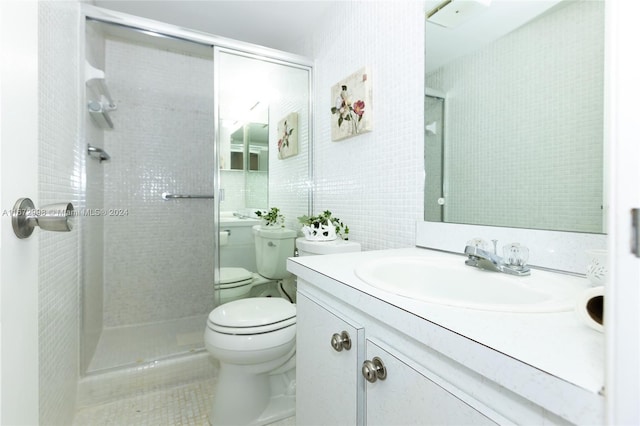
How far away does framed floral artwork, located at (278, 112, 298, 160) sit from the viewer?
6.59 feet

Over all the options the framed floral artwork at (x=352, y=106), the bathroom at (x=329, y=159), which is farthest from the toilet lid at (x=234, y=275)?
the framed floral artwork at (x=352, y=106)

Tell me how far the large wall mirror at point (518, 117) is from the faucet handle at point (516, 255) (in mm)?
123

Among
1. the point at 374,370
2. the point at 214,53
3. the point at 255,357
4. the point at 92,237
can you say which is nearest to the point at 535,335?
the point at 374,370

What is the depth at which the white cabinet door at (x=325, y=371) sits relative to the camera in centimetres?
64

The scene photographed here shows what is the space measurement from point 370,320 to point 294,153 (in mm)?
1576

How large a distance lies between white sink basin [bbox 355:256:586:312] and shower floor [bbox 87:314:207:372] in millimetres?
1459

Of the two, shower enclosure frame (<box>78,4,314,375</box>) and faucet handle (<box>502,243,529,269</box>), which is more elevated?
shower enclosure frame (<box>78,4,314,375</box>)

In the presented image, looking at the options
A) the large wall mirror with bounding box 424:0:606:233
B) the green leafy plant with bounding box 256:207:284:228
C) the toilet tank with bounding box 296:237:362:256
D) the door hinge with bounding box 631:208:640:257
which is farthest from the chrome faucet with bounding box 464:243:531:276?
the green leafy plant with bounding box 256:207:284:228

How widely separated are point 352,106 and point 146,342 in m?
2.01

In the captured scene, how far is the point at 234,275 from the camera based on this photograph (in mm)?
1817

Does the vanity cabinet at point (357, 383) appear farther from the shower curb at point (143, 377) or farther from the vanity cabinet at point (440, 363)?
the shower curb at point (143, 377)

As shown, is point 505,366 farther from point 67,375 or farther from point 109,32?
point 109,32

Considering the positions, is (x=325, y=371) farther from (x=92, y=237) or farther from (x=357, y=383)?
(x=92, y=237)

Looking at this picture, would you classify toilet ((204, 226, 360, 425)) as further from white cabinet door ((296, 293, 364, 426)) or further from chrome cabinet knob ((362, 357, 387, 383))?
chrome cabinet knob ((362, 357, 387, 383))
